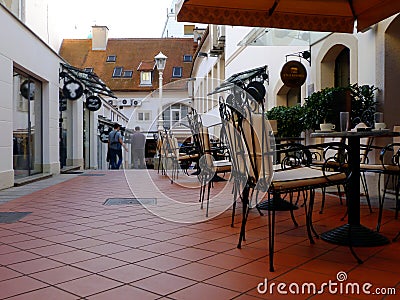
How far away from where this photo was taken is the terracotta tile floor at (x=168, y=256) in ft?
6.70

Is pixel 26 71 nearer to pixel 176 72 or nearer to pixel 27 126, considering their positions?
pixel 27 126

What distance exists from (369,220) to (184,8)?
251 centimetres

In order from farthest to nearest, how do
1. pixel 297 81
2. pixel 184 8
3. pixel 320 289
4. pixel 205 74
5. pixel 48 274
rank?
pixel 205 74, pixel 297 81, pixel 184 8, pixel 48 274, pixel 320 289

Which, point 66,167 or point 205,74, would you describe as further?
point 205,74

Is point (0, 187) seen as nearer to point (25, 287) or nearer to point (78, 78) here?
point (25, 287)

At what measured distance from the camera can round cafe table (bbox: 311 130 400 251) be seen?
110 inches

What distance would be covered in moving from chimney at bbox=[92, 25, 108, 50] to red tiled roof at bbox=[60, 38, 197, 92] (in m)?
0.33

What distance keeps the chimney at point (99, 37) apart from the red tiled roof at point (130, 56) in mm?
328

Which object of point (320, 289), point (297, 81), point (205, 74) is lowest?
point (320, 289)

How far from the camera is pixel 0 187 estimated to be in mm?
6172

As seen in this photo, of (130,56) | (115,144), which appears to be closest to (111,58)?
(130,56)

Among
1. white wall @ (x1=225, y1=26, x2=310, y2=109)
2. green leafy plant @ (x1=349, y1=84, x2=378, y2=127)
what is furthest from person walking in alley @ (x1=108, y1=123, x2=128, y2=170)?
green leafy plant @ (x1=349, y1=84, x2=378, y2=127)

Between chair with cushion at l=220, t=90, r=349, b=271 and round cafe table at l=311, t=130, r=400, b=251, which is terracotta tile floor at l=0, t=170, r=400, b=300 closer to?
round cafe table at l=311, t=130, r=400, b=251

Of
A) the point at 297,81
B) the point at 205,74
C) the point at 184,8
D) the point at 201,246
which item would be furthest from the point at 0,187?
the point at 205,74
